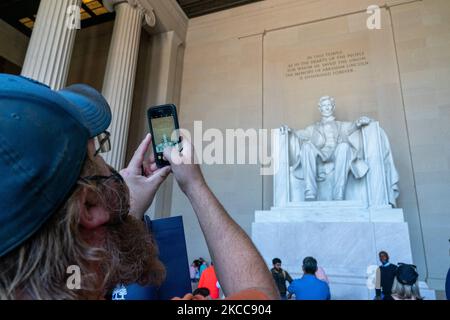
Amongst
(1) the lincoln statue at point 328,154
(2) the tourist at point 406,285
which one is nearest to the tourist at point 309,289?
(2) the tourist at point 406,285

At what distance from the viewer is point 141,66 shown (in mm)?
9828

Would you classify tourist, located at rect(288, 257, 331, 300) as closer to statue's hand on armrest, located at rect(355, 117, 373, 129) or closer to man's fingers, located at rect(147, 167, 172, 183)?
man's fingers, located at rect(147, 167, 172, 183)

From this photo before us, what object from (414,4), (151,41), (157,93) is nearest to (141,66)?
(151,41)

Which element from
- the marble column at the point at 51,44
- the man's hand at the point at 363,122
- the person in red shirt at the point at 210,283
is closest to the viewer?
the person in red shirt at the point at 210,283

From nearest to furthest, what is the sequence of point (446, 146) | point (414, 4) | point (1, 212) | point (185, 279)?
1. point (1, 212)
2. point (185, 279)
3. point (446, 146)
4. point (414, 4)

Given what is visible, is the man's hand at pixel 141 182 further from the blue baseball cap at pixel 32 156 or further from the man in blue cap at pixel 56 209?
the blue baseball cap at pixel 32 156

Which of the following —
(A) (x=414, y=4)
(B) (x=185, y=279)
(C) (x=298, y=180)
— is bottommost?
(B) (x=185, y=279)

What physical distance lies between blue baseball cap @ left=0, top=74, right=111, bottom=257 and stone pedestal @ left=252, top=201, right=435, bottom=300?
459 cm

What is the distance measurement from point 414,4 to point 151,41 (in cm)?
706

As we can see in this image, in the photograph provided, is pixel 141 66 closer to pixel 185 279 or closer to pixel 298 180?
pixel 298 180

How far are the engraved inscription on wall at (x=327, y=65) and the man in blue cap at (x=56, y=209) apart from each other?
8.43m

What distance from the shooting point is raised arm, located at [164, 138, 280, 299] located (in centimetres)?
59

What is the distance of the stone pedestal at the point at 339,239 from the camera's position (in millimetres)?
4523

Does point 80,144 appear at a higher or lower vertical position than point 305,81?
lower
